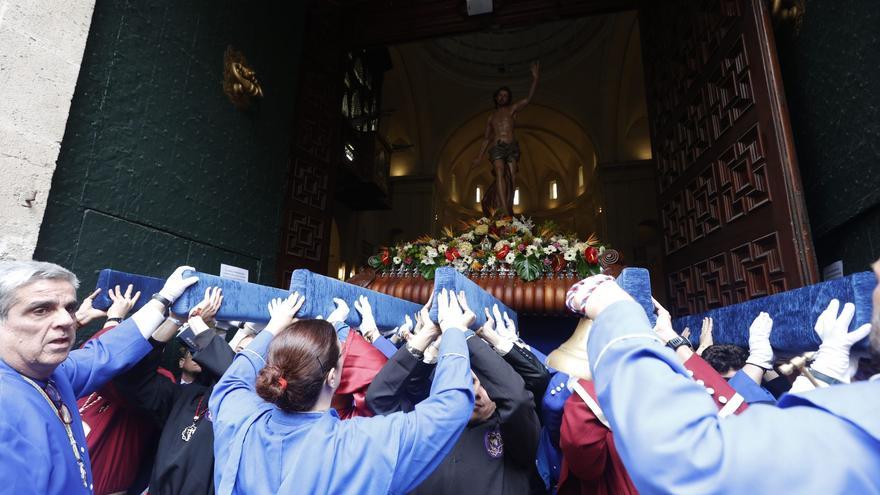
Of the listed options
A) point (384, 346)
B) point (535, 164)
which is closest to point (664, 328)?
point (384, 346)

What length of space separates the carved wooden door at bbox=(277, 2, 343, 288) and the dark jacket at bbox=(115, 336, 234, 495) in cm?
220

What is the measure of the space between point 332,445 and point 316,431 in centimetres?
6

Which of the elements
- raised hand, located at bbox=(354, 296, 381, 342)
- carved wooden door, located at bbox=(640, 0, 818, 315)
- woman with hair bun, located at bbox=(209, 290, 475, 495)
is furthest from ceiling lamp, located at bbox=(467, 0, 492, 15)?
woman with hair bun, located at bbox=(209, 290, 475, 495)

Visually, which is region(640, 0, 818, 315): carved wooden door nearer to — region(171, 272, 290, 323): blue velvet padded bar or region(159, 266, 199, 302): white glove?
region(171, 272, 290, 323): blue velvet padded bar

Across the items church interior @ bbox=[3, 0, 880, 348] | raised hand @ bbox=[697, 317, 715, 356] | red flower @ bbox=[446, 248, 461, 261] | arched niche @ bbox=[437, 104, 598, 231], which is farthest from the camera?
arched niche @ bbox=[437, 104, 598, 231]

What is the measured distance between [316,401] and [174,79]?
3069mm

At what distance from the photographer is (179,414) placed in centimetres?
187

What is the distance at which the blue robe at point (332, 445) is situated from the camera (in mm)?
1003

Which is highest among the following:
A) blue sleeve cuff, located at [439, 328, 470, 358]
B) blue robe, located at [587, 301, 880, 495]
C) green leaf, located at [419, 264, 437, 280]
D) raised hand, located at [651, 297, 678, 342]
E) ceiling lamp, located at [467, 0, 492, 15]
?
ceiling lamp, located at [467, 0, 492, 15]

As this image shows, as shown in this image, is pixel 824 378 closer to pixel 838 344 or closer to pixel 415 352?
pixel 838 344

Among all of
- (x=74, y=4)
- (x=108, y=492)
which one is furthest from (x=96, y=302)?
(x=74, y=4)

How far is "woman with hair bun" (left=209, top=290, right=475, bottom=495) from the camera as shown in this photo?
101cm

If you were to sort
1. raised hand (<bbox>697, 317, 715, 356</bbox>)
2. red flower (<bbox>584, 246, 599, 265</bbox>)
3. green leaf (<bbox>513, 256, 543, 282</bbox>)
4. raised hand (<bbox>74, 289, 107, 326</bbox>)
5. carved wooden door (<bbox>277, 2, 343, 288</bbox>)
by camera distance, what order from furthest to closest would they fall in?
carved wooden door (<bbox>277, 2, 343, 288</bbox>), red flower (<bbox>584, 246, 599, 265</bbox>), green leaf (<bbox>513, 256, 543, 282</bbox>), raised hand (<bbox>697, 317, 715, 356</bbox>), raised hand (<bbox>74, 289, 107, 326</bbox>)

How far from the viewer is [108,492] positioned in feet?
6.31
